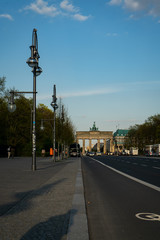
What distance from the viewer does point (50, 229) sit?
4562mm

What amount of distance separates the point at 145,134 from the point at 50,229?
284 feet

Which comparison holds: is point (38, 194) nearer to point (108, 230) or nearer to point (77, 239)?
point (108, 230)

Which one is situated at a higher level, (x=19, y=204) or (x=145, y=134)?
(x=145, y=134)

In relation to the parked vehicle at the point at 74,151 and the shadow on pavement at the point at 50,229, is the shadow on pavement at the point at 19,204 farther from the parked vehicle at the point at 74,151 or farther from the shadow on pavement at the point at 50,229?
the parked vehicle at the point at 74,151

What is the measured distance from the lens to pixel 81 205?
659 centimetres

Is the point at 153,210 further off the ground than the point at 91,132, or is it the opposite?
the point at 91,132

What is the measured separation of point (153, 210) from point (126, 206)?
0.75 meters

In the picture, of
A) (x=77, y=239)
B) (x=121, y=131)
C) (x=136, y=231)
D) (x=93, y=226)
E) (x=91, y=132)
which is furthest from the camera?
(x=121, y=131)

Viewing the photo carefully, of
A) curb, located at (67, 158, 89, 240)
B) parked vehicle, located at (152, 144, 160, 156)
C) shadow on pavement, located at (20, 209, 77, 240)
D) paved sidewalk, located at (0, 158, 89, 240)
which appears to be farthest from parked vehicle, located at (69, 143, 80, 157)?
shadow on pavement, located at (20, 209, 77, 240)

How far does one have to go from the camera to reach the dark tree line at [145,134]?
270 ft

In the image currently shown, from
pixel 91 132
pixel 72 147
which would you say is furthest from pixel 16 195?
pixel 91 132

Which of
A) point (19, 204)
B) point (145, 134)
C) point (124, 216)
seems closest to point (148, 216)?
point (124, 216)

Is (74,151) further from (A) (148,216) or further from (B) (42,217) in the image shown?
(B) (42,217)

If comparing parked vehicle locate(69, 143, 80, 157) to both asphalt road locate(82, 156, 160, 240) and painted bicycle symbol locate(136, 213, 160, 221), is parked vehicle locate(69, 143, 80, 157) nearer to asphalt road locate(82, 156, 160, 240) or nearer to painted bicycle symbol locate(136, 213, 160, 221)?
asphalt road locate(82, 156, 160, 240)
